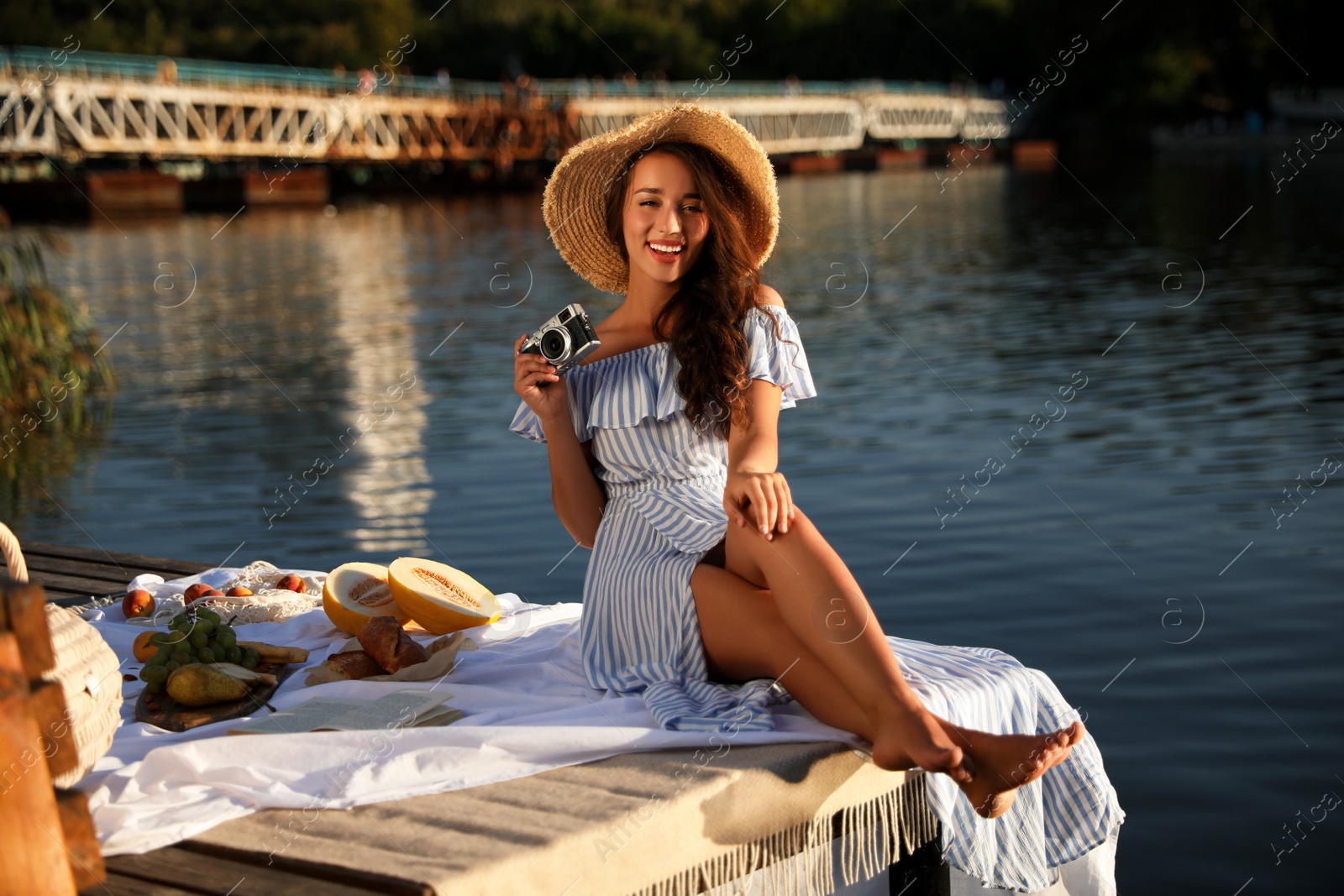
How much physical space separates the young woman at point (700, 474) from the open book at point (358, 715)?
481 mm

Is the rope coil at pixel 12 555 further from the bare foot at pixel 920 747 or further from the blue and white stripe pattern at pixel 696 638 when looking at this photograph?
the bare foot at pixel 920 747

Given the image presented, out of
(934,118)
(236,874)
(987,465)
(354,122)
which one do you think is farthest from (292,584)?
(934,118)

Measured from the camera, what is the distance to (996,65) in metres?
79.1

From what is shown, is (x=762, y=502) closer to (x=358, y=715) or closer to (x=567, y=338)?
(x=567, y=338)

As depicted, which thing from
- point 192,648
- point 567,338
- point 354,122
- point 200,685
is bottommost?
point 200,685

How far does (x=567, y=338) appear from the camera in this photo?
4.12 m

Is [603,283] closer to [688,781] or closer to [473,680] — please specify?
[473,680]

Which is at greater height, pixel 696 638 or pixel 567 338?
pixel 567 338

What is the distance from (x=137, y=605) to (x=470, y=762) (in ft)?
7.01

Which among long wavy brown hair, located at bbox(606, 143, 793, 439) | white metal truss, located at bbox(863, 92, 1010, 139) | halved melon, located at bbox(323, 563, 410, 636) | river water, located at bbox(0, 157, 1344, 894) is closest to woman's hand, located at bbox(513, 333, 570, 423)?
long wavy brown hair, located at bbox(606, 143, 793, 439)

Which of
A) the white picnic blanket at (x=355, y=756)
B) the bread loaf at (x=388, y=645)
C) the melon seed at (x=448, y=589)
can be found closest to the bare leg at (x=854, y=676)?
the white picnic blanket at (x=355, y=756)

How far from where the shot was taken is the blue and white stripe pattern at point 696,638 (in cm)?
368

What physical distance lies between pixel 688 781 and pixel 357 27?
269 ft

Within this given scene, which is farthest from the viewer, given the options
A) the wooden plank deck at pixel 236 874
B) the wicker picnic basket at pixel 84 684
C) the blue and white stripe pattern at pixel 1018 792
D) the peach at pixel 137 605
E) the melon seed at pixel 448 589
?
the peach at pixel 137 605
